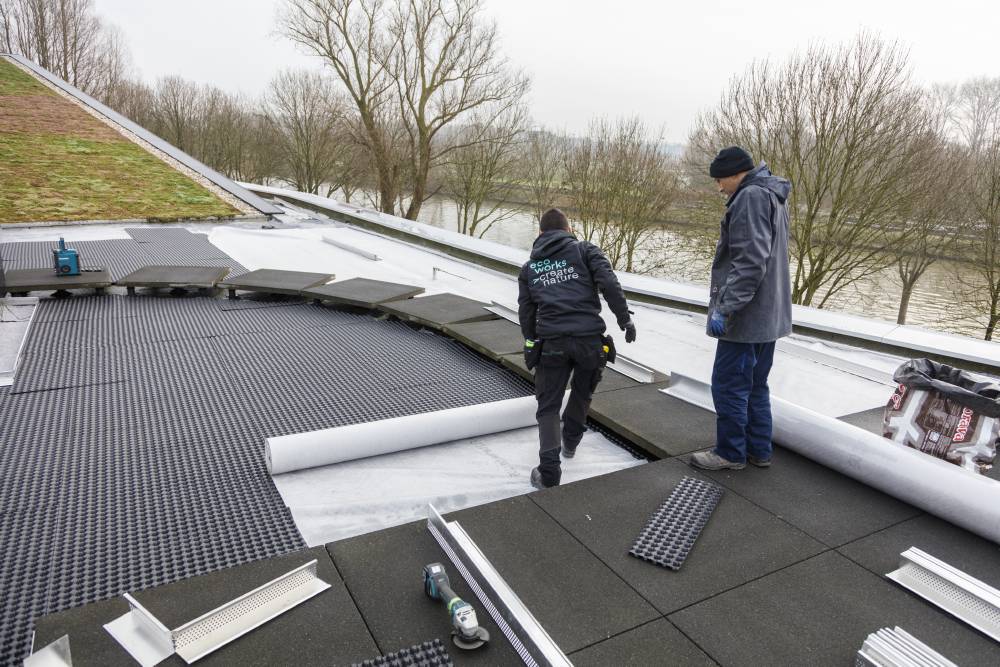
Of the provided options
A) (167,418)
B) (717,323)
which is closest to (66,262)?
(167,418)

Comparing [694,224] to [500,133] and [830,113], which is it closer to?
[830,113]

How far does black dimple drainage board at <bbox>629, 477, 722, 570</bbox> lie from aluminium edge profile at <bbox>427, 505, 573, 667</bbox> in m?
0.60

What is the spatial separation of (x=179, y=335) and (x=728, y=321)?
4514 millimetres

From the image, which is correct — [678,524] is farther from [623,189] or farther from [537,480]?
[623,189]

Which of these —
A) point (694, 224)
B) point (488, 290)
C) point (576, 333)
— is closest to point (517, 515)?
point (576, 333)

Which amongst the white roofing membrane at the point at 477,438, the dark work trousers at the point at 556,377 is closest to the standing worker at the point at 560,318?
the dark work trousers at the point at 556,377

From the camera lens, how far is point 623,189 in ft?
70.7

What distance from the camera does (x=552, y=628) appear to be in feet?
6.61

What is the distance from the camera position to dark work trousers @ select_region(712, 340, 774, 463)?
2926 mm

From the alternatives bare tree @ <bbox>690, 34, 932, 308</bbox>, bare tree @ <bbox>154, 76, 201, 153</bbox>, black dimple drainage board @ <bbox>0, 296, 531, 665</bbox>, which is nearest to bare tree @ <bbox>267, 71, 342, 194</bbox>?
bare tree @ <bbox>154, 76, 201, 153</bbox>

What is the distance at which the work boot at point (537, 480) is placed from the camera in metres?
3.05

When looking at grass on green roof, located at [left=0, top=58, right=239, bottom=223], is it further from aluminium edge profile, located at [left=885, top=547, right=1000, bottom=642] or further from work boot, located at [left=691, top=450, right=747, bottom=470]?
aluminium edge profile, located at [left=885, top=547, right=1000, bottom=642]

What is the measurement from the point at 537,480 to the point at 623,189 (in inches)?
780

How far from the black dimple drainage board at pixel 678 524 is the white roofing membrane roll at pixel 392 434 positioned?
115 centimetres
